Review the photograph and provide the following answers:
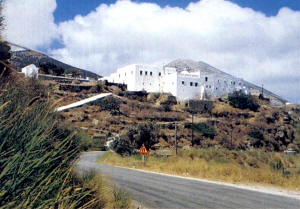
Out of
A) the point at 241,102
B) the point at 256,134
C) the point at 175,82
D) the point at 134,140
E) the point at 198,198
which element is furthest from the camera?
the point at 175,82

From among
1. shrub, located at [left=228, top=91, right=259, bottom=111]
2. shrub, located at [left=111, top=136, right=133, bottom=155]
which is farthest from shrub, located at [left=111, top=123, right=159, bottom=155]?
shrub, located at [left=228, top=91, right=259, bottom=111]

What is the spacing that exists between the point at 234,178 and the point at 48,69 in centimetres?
6521

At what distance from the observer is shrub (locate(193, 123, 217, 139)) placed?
52406 mm

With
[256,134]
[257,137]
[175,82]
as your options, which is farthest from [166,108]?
[257,137]

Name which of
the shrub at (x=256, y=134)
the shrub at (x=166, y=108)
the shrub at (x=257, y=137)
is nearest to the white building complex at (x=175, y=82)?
the shrub at (x=166, y=108)

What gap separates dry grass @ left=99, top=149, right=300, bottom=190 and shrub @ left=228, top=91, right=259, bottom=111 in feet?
144

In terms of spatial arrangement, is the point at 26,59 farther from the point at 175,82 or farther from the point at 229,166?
the point at 229,166

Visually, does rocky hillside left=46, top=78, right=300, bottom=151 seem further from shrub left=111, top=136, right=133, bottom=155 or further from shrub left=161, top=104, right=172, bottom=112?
shrub left=111, top=136, right=133, bottom=155

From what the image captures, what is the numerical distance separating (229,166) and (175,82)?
54058 mm

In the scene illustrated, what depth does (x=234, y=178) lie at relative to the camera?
1772 centimetres

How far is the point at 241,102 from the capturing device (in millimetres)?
72312

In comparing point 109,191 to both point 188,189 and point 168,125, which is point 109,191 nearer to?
point 188,189

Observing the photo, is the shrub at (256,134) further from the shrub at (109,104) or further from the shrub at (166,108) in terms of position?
the shrub at (109,104)

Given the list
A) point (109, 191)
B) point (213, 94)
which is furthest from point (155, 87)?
point (109, 191)
